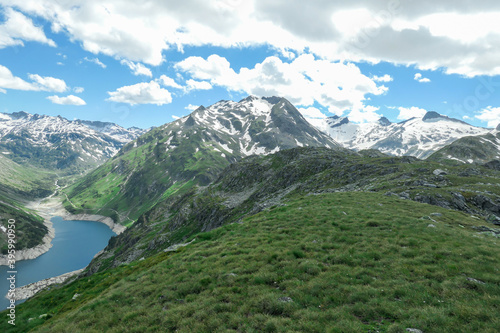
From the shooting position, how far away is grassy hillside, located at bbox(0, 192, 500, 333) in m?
11.5

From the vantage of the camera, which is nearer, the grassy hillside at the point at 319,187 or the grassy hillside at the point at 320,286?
the grassy hillside at the point at 320,286

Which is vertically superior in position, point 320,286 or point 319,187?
point 319,187

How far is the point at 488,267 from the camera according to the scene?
14.9 m

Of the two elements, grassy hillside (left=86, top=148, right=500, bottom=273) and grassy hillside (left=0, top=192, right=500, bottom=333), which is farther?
grassy hillside (left=86, top=148, right=500, bottom=273)

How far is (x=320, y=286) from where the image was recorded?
14.4 metres

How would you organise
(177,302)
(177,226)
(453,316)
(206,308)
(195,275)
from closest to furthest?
(453,316), (206,308), (177,302), (195,275), (177,226)

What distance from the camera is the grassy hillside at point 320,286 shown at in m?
11.5

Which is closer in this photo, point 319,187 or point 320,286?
point 320,286

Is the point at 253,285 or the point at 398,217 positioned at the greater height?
the point at 398,217

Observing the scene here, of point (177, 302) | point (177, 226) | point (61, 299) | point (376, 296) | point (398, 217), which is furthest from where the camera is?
point (177, 226)

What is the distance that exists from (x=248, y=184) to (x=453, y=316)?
106 m

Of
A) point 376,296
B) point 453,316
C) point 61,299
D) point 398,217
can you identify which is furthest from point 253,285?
point 61,299

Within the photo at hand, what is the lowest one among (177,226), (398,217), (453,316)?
(177,226)

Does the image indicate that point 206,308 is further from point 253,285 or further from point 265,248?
point 265,248
